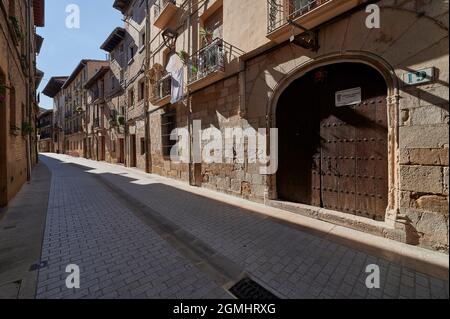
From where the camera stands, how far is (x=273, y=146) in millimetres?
5281

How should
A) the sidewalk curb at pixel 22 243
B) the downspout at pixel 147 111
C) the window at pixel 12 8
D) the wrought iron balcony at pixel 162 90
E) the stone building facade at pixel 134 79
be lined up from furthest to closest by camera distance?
the stone building facade at pixel 134 79 → the downspout at pixel 147 111 → the wrought iron balcony at pixel 162 90 → the window at pixel 12 8 → the sidewalk curb at pixel 22 243

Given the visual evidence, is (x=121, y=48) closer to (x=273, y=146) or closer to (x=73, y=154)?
(x=273, y=146)

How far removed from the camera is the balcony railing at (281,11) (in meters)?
4.50

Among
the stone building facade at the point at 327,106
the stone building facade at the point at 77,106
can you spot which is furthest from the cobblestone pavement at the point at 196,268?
the stone building facade at the point at 77,106

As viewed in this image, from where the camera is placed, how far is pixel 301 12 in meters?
4.39

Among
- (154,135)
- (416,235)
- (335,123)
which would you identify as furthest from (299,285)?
(154,135)

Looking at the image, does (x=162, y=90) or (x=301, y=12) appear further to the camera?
(x=162, y=90)

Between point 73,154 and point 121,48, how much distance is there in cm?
1817

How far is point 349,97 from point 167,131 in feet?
25.5

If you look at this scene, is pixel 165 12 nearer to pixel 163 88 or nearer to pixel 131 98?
pixel 163 88

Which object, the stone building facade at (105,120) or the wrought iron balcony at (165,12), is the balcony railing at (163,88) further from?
the stone building facade at (105,120)

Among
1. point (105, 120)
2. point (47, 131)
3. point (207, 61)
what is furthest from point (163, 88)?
point (47, 131)

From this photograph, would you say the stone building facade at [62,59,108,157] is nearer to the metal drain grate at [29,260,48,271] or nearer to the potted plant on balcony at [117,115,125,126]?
the potted plant on balcony at [117,115,125,126]

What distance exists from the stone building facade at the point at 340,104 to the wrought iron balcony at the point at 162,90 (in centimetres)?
261
